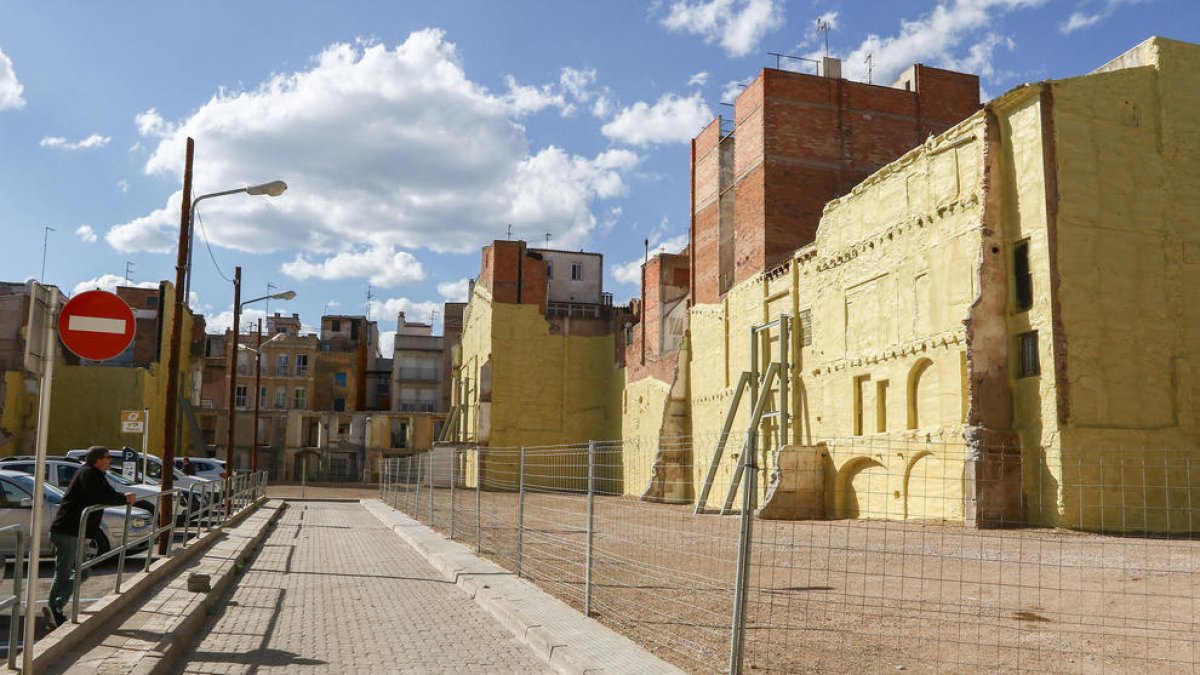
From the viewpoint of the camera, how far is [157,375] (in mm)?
53938

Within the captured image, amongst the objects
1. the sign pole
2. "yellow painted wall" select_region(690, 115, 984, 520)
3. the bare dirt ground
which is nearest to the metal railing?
the sign pole

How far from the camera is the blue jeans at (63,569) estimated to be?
882cm

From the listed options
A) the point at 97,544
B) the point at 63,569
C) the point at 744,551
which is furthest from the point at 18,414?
the point at 744,551

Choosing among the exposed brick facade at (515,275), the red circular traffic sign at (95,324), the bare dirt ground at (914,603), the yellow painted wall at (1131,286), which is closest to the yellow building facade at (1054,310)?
the yellow painted wall at (1131,286)

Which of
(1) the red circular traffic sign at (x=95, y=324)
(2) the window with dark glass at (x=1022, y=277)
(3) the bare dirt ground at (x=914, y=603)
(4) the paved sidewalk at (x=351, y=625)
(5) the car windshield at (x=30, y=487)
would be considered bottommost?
(4) the paved sidewalk at (x=351, y=625)

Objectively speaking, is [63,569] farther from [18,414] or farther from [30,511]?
[18,414]

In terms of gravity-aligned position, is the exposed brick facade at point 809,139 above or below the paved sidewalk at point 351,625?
above

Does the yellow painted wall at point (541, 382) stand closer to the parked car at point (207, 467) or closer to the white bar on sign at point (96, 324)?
the parked car at point (207, 467)

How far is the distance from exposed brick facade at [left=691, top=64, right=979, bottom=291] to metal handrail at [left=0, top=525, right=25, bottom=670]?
97.9 ft

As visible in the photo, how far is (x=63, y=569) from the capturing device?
8875 mm

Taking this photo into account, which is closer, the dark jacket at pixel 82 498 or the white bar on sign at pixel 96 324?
the white bar on sign at pixel 96 324

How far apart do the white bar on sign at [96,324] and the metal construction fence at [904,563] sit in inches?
183

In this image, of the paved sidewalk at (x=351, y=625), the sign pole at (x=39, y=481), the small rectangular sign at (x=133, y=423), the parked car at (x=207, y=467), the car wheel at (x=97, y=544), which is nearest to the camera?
the sign pole at (x=39, y=481)

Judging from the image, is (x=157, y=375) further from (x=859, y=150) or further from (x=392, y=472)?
(x=859, y=150)
